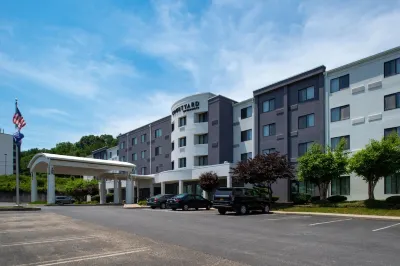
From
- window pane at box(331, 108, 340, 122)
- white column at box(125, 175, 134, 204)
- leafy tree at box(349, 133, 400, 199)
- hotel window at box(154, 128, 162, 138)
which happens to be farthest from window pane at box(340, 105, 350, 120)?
hotel window at box(154, 128, 162, 138)

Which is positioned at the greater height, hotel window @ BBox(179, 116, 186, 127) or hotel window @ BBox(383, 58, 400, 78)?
hotel window @ BBox(383, 58, 400, 78)

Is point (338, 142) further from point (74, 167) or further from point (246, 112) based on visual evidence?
point (74, 167)

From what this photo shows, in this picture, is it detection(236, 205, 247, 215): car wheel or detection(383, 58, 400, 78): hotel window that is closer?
detection(236, 205, 247, 215): car wheel

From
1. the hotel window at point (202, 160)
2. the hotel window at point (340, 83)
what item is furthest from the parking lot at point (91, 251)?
the hotel window at point (202, 160)

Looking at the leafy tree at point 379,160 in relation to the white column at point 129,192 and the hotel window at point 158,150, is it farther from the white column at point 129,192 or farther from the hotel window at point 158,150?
the hotel window at point 158,150

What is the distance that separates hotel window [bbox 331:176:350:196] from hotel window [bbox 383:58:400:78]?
862 cm

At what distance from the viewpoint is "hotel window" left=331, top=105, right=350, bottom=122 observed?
105ft

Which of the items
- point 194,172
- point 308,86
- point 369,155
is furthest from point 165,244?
point 194,172

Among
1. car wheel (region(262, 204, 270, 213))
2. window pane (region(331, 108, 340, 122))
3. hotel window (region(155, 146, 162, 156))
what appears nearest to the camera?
car wheel (region(262, 204, 270, 213))

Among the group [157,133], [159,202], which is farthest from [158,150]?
[159,202]

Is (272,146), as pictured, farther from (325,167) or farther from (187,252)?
(187,252)

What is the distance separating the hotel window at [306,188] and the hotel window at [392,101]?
30.0ft

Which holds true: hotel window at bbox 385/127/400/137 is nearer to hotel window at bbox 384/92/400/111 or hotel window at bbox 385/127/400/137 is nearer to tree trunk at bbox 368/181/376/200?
hotel window at bbox 384/92/400/111

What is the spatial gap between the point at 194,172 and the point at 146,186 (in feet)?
55.9
